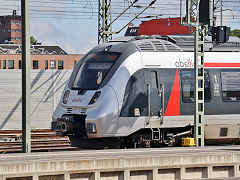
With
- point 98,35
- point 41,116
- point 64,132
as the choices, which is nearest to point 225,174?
point 64,132

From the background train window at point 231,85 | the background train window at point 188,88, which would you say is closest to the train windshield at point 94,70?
the background train window at point 188,88

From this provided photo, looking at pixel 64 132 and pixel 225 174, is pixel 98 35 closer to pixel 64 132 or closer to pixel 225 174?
pixel 64 132

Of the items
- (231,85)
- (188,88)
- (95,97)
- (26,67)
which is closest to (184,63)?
(188,88)

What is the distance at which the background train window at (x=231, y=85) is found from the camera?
2067 cm

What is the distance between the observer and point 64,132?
62.9 ft

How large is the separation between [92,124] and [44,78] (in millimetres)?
20484

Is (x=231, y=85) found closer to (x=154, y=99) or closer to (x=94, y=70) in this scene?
(x=154, y=99)

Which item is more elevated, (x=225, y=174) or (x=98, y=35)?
(x=98, y=35)

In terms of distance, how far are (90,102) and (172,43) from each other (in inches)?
152

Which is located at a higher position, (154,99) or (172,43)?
(172,43)

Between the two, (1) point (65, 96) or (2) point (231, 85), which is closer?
(1) point (65, 96)

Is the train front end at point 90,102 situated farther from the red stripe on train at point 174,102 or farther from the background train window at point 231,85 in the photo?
the background train window at point 231,85

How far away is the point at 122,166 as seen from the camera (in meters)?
13.4

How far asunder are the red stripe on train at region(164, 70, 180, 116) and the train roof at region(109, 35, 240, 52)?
1136mm
